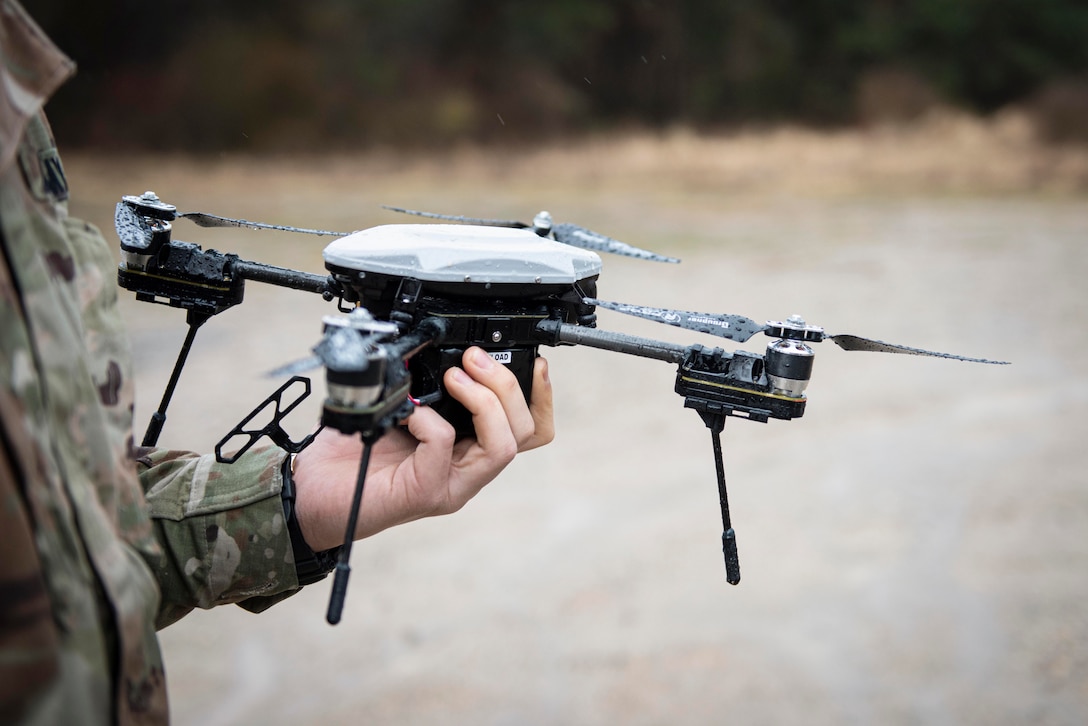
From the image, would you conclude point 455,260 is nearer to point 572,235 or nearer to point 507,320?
point 507,320

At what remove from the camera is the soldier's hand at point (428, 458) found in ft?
3.23

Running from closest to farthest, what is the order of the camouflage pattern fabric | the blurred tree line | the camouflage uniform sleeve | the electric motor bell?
the camouflage pattern fabric, the electric motor bell, the camouflage uniform sleeve, the blurred tree line

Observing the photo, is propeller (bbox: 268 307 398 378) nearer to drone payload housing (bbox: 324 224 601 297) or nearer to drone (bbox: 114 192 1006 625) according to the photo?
drone (bbox: 114 192 1006 625)

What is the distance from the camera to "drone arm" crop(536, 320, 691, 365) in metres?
0.96

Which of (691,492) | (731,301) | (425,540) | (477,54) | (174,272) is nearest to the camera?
(174,272)

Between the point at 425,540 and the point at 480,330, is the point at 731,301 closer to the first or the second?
the point at 425,540

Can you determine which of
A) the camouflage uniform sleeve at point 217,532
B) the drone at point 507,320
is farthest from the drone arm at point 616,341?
the camouflage uniform sleeve at point 217,532

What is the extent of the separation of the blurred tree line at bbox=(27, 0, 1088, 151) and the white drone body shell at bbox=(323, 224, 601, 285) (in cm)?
1013

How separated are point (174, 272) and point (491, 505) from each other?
3451 mm

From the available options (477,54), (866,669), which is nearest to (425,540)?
(866,669)

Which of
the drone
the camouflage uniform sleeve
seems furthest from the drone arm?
the camouflage uniform sleeve

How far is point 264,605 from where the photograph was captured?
1.15 m

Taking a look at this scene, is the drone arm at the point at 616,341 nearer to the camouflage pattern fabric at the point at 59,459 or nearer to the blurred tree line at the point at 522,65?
the camouflage pattern fabric at the point at 59,459

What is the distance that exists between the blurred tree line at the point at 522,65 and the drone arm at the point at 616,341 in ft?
33.5
